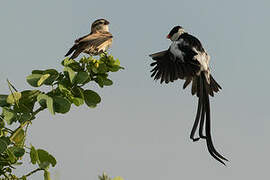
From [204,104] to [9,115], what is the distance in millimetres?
2738

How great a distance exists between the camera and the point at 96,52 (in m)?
4.42

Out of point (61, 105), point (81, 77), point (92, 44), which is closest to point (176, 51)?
point (92, 44)

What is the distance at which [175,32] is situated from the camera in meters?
5.07

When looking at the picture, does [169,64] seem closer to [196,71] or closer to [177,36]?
[196,71]

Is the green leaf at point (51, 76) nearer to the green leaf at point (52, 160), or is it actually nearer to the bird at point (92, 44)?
the green leaf at point (52, 160)

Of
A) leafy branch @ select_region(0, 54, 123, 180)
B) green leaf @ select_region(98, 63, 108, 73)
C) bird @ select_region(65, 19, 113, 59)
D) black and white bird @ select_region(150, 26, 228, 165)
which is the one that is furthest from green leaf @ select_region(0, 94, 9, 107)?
black and white bird @ select_region(150, 26, 228, 165)

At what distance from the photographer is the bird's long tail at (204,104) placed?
3873 millimetres

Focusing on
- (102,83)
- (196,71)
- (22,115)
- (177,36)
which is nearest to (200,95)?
(196,71)

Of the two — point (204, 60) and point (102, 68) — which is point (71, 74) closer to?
point (102, 68)

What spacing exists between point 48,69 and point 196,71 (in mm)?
2457

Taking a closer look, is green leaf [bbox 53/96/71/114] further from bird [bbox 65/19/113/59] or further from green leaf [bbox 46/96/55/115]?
bird [bbox 65/19/113/59]

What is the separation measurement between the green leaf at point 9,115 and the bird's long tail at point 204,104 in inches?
78.9

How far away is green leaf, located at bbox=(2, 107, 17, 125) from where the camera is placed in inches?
77.7

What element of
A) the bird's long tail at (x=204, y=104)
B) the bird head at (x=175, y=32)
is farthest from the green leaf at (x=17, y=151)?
the bird head at (x=175, y=32)
